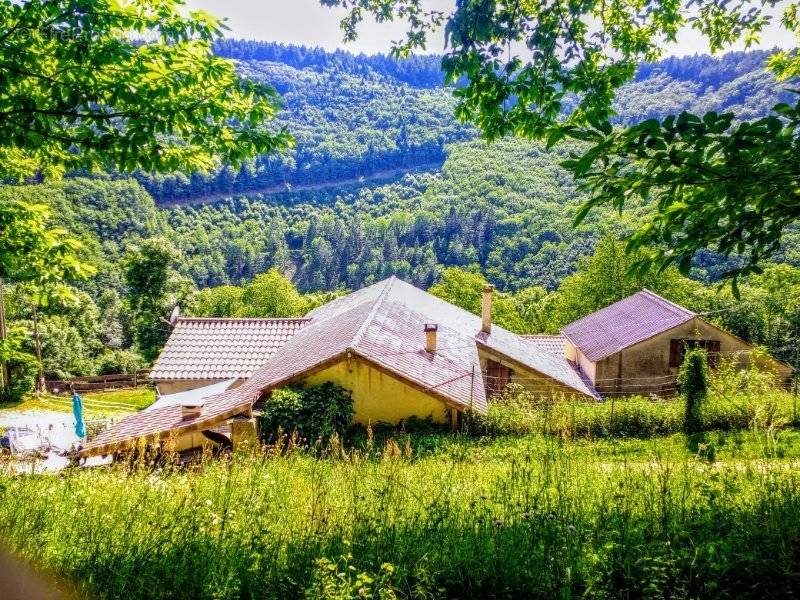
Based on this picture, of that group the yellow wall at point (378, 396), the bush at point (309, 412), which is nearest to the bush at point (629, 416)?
the yellow wall at point (378, 396)

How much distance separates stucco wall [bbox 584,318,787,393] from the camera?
26109 mm

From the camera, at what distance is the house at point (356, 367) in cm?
1354

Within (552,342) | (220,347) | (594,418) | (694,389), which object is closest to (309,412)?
(594,418)

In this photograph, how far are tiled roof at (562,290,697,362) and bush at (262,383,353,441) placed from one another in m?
17.6

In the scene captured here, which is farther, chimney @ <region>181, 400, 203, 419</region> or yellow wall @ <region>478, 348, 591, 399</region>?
yellow wall @ <region>478, 348, 591, 399</region>

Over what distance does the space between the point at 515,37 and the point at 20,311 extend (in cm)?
6479

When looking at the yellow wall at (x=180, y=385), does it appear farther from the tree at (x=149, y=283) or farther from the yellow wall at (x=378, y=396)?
the tree at (x=149, y=283)

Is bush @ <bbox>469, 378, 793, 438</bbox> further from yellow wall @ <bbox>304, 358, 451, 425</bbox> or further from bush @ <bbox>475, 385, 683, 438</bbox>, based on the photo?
yellow wall @ <bbox>304, 358, 451, 425</bbox>

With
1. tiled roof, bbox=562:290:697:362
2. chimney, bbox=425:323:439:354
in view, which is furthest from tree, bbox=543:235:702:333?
chimney, bbox=425:323:439:354

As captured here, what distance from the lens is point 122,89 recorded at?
14.1ft

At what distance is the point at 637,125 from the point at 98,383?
5108 cm

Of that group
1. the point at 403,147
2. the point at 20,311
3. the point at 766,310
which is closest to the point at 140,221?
the point at 20,311

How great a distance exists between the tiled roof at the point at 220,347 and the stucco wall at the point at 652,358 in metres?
15.2

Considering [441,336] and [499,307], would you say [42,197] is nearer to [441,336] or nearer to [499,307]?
[499,307]
